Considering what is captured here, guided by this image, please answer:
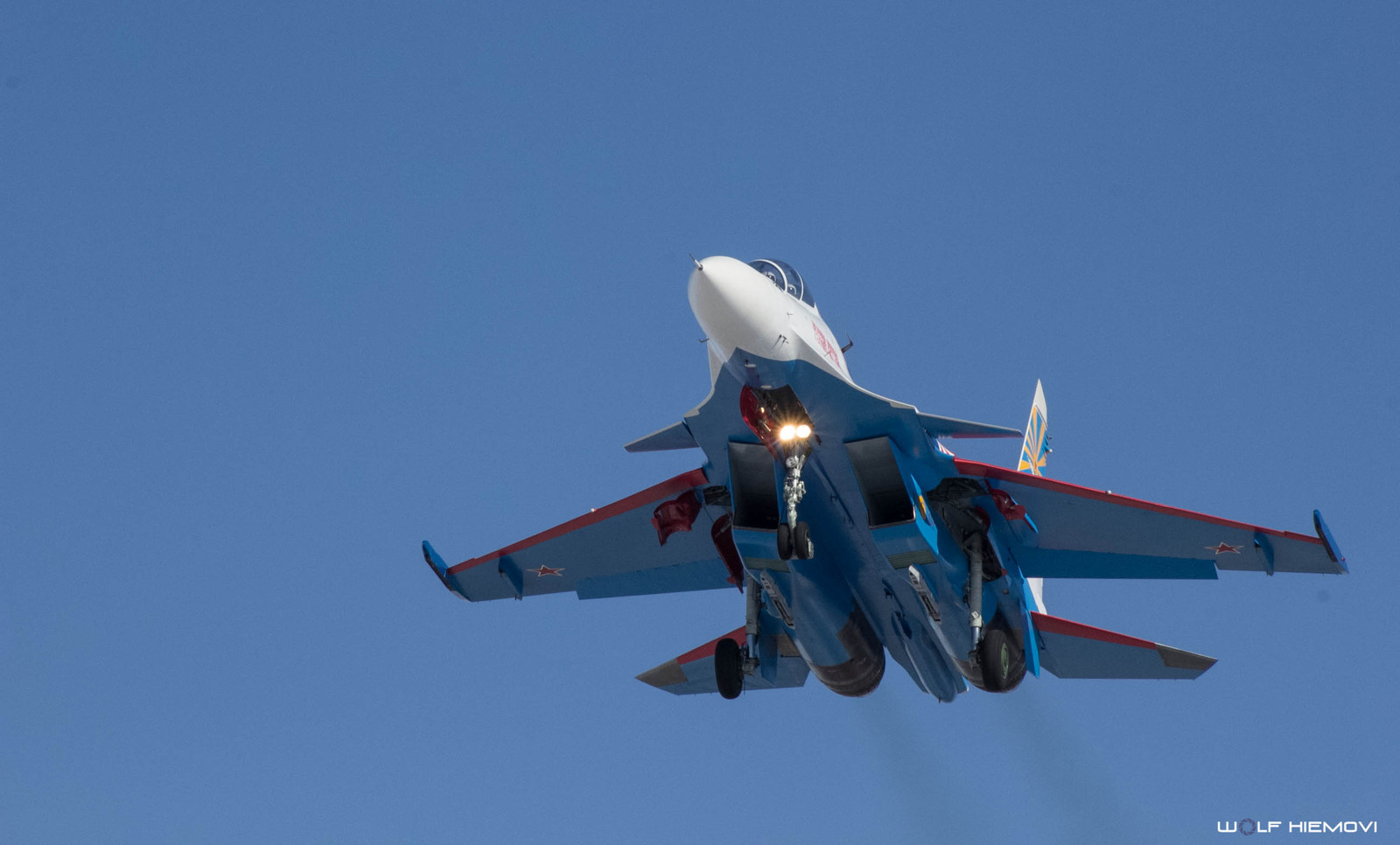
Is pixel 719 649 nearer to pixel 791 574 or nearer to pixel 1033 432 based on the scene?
pixel 791 574

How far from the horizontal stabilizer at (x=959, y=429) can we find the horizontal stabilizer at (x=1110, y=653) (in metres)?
4.64

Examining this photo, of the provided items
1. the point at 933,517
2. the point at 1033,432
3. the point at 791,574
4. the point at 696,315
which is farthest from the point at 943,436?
the point at 1033,432

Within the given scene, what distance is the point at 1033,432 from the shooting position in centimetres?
3173

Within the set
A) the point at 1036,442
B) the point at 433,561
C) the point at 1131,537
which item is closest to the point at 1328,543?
the point at 1131,537

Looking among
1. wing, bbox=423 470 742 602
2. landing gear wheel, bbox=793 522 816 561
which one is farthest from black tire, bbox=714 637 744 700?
landing gear wheel, bbox=793 522 816 561

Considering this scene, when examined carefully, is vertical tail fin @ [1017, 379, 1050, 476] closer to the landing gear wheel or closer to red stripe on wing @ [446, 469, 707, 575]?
red stripe on wing @ [446, 469, 707, 575]

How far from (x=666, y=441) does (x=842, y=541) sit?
3.03m

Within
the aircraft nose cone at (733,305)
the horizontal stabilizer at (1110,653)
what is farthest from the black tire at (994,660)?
the aircraft nose cone at (733,305)

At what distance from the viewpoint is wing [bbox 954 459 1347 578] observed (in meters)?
24.2

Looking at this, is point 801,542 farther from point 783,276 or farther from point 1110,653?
point 1110,653

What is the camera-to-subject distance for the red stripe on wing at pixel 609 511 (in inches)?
993

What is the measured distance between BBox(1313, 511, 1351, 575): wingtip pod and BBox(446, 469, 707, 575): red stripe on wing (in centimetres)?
910

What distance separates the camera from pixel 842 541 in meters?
24.0

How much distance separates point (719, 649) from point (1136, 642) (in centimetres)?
710
